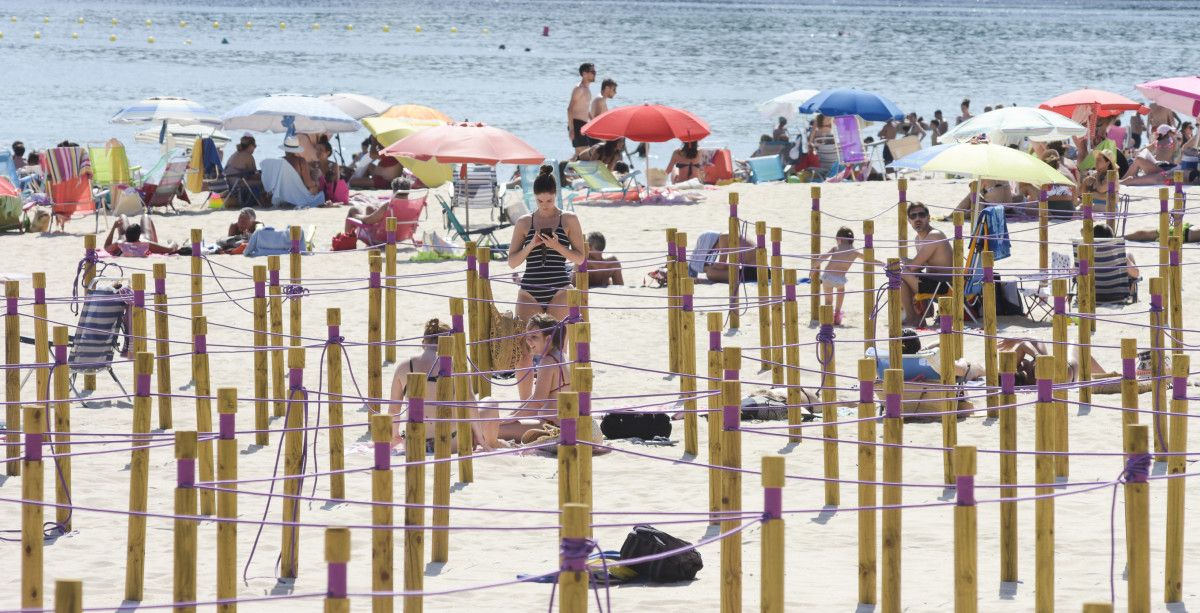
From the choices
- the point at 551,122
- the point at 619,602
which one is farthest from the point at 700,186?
the point at 551,122

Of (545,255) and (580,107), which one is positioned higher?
(580,107)

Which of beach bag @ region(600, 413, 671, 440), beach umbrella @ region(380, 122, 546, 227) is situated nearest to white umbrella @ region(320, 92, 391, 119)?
beach umbrella @ region(380, 122, 546, 227)

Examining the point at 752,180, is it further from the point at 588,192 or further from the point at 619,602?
the point at 619,602

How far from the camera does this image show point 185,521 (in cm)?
589

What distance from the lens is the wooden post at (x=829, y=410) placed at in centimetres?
807

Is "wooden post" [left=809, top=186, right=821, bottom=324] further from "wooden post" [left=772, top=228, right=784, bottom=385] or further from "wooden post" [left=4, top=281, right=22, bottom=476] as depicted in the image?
"wooden post" [left=4, top=281, right=22, bottom=476]

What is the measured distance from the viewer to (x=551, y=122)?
39.5 meters

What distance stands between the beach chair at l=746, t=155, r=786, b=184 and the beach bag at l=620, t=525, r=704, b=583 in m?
16.8

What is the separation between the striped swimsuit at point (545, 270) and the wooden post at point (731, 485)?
377 cm

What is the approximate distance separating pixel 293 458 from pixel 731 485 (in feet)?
6.58

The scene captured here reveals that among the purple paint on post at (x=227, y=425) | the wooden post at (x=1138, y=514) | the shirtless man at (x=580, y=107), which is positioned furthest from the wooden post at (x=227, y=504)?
the shirtless man at (x=580, y=107)

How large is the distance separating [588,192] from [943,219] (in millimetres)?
5082

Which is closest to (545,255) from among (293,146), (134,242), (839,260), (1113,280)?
(839,260)

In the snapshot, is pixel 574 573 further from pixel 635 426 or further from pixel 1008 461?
pixel 635 426
